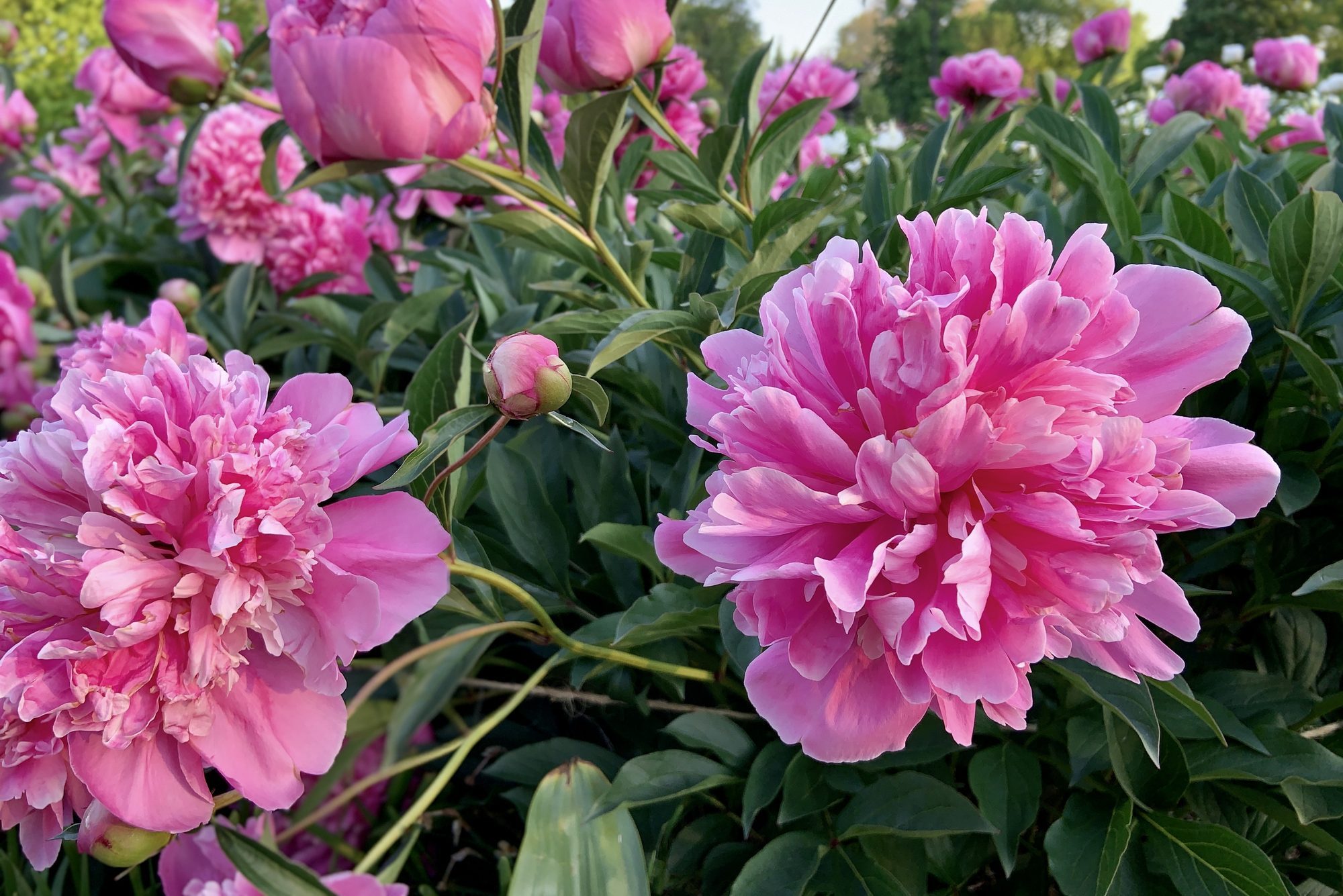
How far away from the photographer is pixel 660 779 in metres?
0.49

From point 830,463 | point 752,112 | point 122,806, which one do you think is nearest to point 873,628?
point 830,463

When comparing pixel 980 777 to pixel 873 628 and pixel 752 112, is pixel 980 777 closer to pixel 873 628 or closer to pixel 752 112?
pixel 873 628

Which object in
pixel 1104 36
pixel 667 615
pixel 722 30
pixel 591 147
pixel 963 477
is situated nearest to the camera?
pixel 963 477

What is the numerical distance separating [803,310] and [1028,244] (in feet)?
0.30

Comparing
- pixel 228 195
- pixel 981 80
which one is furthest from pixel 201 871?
pixel 981 80

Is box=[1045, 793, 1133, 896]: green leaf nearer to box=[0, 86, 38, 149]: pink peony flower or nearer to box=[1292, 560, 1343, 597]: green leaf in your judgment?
box=[1292, 560, 1343, 597]: green leaf

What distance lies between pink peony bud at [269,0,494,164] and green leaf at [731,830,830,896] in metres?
0.43

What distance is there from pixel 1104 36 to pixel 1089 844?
55.0 inches

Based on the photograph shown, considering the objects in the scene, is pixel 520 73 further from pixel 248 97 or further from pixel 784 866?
pixel 784 866

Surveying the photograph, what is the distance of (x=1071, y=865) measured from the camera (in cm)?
47

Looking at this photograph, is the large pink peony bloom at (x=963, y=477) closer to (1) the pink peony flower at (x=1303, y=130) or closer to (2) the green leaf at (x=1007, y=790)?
(2) the green leaf at (x=1007, y=790)

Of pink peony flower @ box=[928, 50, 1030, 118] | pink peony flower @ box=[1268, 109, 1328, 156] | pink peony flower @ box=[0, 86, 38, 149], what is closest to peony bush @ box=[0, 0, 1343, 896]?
pink peony flower @ box=[1268, 109, 1328, 156]

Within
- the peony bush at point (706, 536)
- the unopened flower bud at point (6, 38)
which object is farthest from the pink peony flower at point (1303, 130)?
the unopened flower bud at point (6, 38)

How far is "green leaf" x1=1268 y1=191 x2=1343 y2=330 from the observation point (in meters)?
0.49
